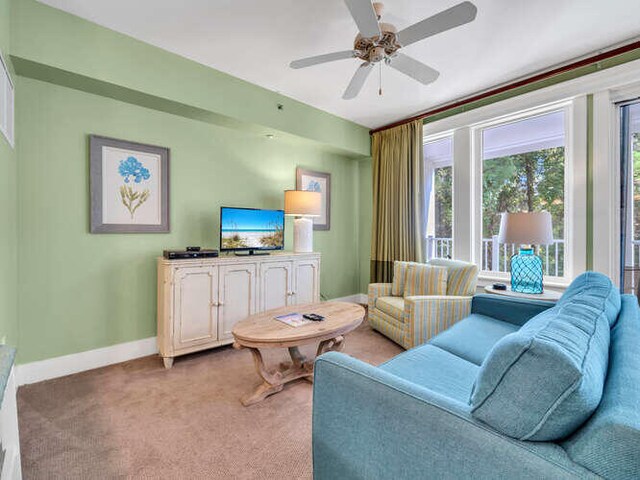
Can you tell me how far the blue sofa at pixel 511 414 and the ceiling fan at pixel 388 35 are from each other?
1.51 metres

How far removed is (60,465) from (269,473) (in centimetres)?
99

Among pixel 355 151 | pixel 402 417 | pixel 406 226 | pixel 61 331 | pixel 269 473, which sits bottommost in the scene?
pixel 269 473

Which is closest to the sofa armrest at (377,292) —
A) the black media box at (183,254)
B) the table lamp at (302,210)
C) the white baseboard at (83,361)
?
the table lamp at (302,210)

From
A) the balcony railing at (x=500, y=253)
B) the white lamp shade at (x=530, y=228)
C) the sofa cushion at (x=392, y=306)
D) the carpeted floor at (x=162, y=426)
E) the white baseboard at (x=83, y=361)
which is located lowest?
the carpeted floor at (x=162, y=426)

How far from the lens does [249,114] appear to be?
3.04 m

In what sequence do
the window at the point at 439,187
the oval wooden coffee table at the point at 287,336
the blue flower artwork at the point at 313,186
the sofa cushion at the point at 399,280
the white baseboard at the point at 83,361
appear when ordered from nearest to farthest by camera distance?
the oval wooden coffee table at the point at 287,336, the white baseboard at the point at 83,361, the sofa cushion at the point at 399,280, the window at the point at 439,187, the blue flower artwork at the point at 313,186

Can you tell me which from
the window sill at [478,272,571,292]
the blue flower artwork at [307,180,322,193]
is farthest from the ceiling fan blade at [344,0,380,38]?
the window sill at [478,272,571,292]

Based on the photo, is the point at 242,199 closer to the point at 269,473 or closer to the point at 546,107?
the point at 269,473

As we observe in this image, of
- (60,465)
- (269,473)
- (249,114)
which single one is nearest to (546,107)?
(249,114)

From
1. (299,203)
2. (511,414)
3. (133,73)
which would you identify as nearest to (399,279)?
(299,203)

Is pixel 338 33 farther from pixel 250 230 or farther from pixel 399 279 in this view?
pixel 399 279

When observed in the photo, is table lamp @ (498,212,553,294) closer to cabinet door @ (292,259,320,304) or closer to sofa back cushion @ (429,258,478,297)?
sofa back cushion @ (429,258,478,297)

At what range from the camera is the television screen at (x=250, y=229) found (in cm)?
298

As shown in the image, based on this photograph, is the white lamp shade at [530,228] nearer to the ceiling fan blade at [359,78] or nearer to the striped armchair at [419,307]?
the striped armchair at [419,307]
